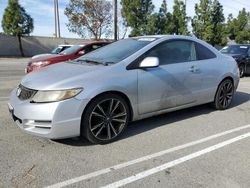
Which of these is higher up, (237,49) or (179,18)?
(179,18)

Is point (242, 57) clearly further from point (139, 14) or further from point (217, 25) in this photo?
point (217, 25)

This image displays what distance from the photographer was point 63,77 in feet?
13.3

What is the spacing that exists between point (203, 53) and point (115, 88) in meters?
2.31

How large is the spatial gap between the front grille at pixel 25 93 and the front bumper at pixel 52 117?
0.08 m

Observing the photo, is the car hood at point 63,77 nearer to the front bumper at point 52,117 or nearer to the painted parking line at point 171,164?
the front bumper at point 52,117

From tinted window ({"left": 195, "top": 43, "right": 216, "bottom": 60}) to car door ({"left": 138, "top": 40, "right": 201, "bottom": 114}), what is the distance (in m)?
0.12

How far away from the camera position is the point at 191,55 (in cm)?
544

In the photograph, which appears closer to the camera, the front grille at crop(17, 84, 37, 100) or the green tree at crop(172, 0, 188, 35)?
the front grille at crop(17, 84, 37, 100)

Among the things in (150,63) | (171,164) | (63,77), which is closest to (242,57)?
(150,63)

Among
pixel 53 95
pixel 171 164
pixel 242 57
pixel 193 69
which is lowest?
pixel 171 164

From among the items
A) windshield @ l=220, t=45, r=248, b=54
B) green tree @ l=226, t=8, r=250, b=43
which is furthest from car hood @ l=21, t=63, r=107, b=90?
green tree @ l=226, t=8, r=250, b=43

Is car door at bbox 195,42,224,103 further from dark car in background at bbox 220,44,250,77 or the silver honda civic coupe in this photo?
dark car in background at bbox 220,44,250,77

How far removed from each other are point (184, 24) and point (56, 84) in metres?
32.1

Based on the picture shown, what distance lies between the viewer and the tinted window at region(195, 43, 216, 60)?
5.59 m
